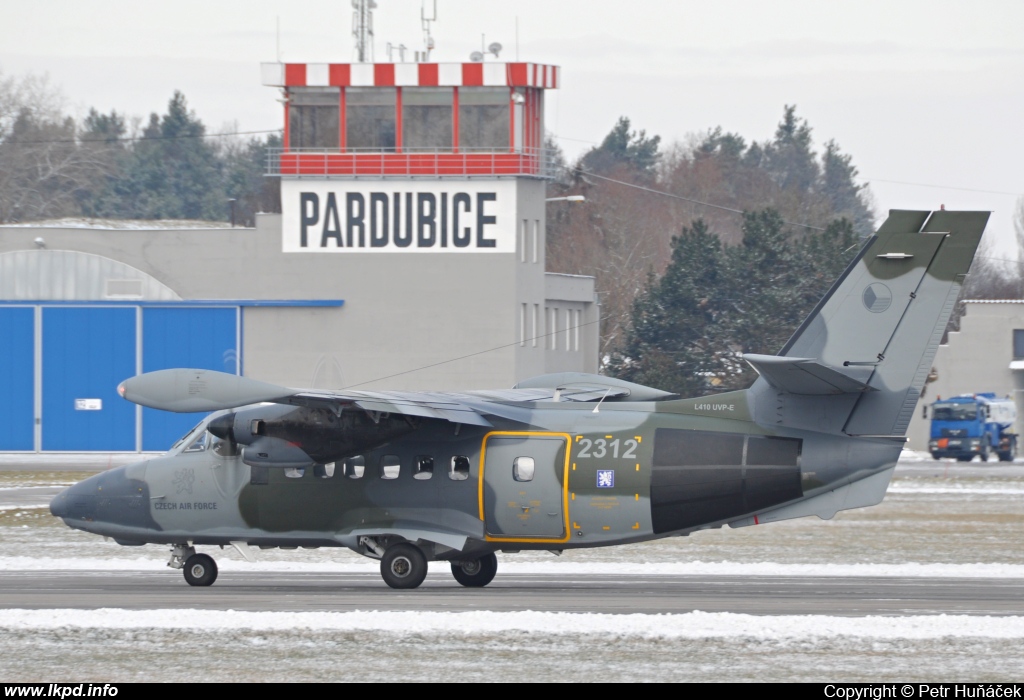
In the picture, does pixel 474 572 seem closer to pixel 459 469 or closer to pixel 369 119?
pixel 459 469

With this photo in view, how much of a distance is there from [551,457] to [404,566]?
2.79m

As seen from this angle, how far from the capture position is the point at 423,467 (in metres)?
21.2

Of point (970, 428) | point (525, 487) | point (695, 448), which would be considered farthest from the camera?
point (970, 428)

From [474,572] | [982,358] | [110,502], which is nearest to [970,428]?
[982,358]

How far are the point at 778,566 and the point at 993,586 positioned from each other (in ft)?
13.1

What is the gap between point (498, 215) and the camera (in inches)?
2167

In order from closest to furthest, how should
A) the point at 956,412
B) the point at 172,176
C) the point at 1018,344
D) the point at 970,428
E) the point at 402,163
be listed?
the point at 402,163 → the point at 970,428 → the point at 956,412 → the point at 1018,344 → the point at 172,176

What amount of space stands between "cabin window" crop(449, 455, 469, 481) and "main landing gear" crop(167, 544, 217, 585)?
4124 mm

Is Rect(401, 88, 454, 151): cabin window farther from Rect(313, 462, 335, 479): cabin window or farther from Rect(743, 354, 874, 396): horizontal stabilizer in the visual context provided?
Rect(743, 354, 874, 396): horizontal stabilizer

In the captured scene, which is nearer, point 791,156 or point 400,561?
point 400,561

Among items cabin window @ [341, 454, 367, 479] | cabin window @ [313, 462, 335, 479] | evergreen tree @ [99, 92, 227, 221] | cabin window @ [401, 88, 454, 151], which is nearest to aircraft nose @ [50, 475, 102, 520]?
cabin window @ [313, 462, 335, 479]

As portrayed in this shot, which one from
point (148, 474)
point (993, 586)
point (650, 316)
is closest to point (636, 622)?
point (993, 586)

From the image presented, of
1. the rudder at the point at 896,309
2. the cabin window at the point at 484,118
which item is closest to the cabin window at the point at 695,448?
the rudder at the point at 896,309

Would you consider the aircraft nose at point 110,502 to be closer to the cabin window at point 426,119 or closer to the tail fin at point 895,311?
the tail fin at point 895,311
